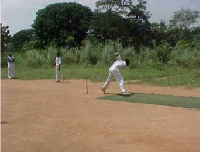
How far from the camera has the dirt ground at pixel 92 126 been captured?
20.8 ft

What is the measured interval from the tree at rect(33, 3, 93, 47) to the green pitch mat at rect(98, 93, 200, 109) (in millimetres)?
28394

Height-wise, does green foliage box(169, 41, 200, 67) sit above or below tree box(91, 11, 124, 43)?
below

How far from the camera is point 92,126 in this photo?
311 inches

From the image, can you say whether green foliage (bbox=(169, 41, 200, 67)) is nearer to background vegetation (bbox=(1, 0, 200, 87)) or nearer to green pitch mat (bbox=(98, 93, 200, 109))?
background vegetation (bbox=(1, 0, 200, 87))

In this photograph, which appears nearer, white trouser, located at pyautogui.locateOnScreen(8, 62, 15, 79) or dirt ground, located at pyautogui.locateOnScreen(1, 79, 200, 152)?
dirt ground, located at pyautogui.locateOnScreen(1, 79, 200, 152)

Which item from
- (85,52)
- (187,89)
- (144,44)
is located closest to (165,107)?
(187,89)

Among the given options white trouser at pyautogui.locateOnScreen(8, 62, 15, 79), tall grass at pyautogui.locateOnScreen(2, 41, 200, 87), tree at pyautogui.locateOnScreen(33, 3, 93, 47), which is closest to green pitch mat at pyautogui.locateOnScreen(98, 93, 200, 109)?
white trouser at pyautogui.locateOnScreen(8, 62, 15, 79)

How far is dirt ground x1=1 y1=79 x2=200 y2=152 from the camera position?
634 centimetres

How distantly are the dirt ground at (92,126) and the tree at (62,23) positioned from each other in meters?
29.0

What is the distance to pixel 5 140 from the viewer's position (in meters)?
6.70

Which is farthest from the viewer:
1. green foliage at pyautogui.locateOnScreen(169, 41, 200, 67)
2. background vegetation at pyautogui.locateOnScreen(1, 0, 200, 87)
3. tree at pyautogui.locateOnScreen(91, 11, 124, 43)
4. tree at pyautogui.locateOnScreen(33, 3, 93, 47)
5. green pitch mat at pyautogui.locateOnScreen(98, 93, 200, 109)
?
tree at pyautogui.locateOnScreen(33, 3, 93, 47)

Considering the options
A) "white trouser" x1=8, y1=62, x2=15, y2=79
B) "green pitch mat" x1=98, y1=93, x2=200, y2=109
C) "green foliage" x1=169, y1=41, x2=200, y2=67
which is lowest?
"green pitch mat" x1=98, y1=93, x2=200, y2=109

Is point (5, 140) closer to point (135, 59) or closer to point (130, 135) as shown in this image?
point (130, 135)

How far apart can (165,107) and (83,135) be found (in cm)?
374
